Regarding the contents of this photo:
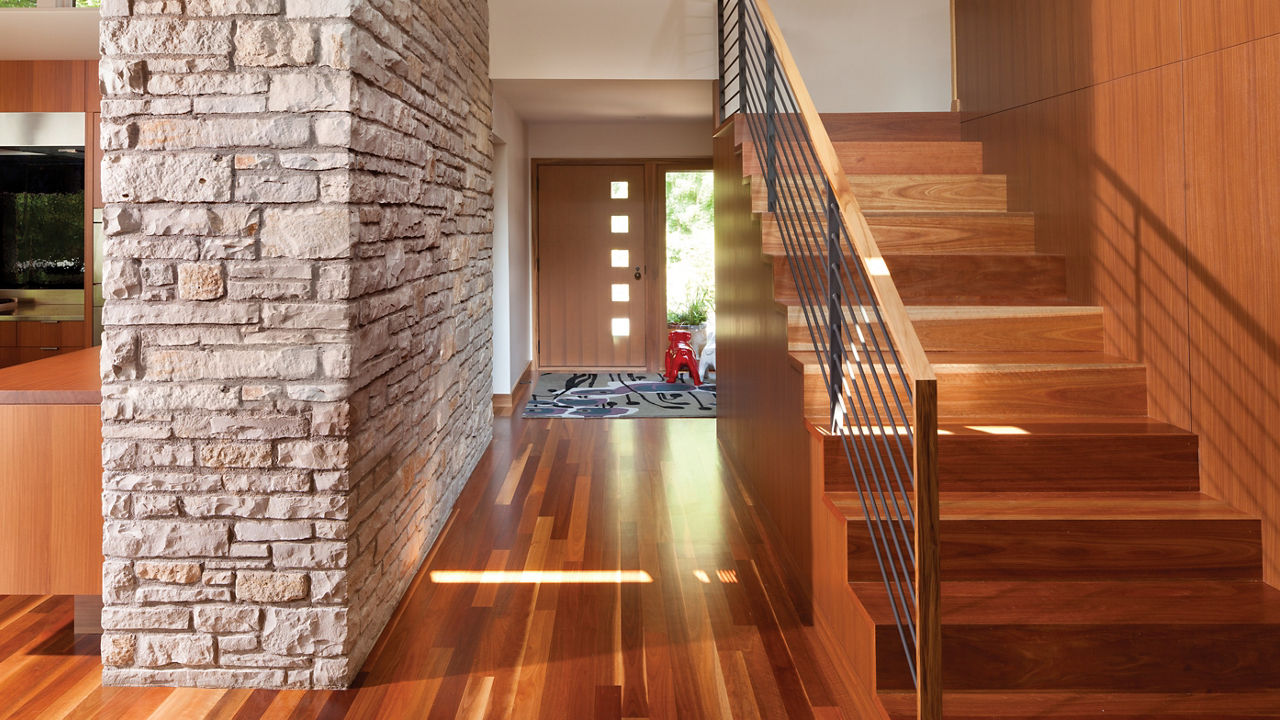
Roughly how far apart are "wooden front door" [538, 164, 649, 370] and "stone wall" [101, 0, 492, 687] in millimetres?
6237

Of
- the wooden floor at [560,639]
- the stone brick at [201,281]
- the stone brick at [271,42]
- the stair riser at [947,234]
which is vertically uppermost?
the stone brick at [271,42]

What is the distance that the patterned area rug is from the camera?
265 inches

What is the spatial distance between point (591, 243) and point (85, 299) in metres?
4.44

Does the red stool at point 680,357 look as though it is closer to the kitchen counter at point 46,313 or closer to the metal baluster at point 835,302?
the kitchen counter at point 46,313

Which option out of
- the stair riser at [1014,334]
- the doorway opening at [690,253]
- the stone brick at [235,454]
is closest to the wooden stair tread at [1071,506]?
the stair riser at [1014,334]

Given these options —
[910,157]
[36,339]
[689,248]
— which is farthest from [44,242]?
[689,248]

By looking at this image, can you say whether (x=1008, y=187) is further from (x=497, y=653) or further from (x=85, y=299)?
(x=85, y=299)

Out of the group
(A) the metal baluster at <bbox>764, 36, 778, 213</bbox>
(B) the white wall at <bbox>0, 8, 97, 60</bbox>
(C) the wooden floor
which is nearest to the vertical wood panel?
(C) the wooden floor

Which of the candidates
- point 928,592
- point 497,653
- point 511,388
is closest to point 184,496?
point 497,653

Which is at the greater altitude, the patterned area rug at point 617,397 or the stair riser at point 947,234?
the stair riser at point 947,234

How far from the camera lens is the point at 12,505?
2658 mm

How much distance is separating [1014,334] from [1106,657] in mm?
1435

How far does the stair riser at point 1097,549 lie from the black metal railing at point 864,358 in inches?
7.0

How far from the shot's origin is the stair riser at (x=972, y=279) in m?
3.63
